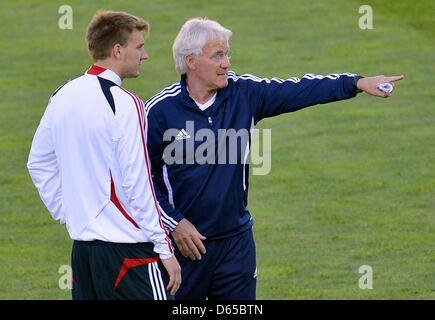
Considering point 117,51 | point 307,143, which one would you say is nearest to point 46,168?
point 117,51

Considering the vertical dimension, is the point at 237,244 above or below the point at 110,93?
below

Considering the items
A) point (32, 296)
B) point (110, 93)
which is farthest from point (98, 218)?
point (32, 296)

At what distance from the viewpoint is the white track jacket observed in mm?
4723

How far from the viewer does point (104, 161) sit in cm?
477

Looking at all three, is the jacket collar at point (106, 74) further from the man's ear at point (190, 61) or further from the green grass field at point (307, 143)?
the green grass field at point (307, 143)

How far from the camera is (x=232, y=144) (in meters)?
5.55

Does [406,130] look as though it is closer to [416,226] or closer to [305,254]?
[416,226]

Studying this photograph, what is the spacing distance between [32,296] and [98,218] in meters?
3.49

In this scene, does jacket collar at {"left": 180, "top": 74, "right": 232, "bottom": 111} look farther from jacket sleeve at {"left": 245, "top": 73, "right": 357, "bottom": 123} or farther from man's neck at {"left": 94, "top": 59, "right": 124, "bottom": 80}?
man's neck at {"left": 94, "top": 59, "right": 124, "bottom": 80}

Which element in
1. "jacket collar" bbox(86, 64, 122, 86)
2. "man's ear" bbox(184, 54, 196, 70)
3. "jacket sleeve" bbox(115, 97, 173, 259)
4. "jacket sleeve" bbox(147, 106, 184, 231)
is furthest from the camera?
"man's ear" bbox(184, 54, 196, 70)

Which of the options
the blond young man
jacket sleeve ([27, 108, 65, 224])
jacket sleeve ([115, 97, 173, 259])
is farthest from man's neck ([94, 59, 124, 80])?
jacket sleeve ([27, 108, 65, 224])

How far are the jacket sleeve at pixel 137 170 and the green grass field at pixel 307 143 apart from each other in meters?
3.33

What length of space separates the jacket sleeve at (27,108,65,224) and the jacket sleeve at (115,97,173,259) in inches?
17.9

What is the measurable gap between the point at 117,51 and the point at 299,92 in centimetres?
121
